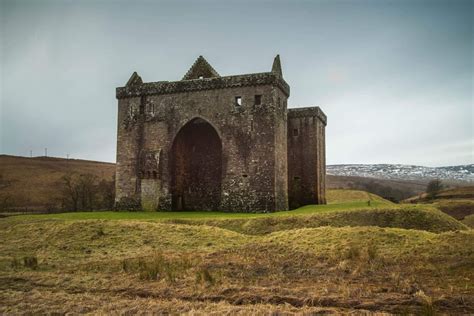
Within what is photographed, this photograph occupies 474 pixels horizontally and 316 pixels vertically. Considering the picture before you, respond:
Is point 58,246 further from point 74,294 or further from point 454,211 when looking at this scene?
point 454,211

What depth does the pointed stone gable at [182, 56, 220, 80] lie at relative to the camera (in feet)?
105

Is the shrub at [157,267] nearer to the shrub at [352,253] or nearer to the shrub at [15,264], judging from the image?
the shrub at [15,264]

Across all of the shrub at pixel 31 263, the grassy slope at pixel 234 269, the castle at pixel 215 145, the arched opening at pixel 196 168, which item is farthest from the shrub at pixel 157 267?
the arched opening at pixel 196 168

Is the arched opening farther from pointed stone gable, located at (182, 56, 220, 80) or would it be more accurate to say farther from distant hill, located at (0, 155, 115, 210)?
distant hill, located at (0, 155, 115, 210)

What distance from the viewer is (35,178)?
228ft

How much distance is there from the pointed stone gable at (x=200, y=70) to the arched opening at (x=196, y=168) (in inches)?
122

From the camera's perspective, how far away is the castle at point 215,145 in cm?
2759

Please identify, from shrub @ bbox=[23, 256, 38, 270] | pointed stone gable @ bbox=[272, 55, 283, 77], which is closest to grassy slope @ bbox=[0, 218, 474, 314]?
shrub @ bbox=[23, 256, 38, 270]

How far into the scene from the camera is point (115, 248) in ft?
55.2

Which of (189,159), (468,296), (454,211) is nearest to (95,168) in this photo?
(189,159)

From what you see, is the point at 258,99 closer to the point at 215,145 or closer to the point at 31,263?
the point at 215,145

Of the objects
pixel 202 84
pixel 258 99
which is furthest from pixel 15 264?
pixel 202 84

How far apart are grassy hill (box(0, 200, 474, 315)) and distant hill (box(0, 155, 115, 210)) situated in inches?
1275

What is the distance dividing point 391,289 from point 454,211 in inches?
1181
